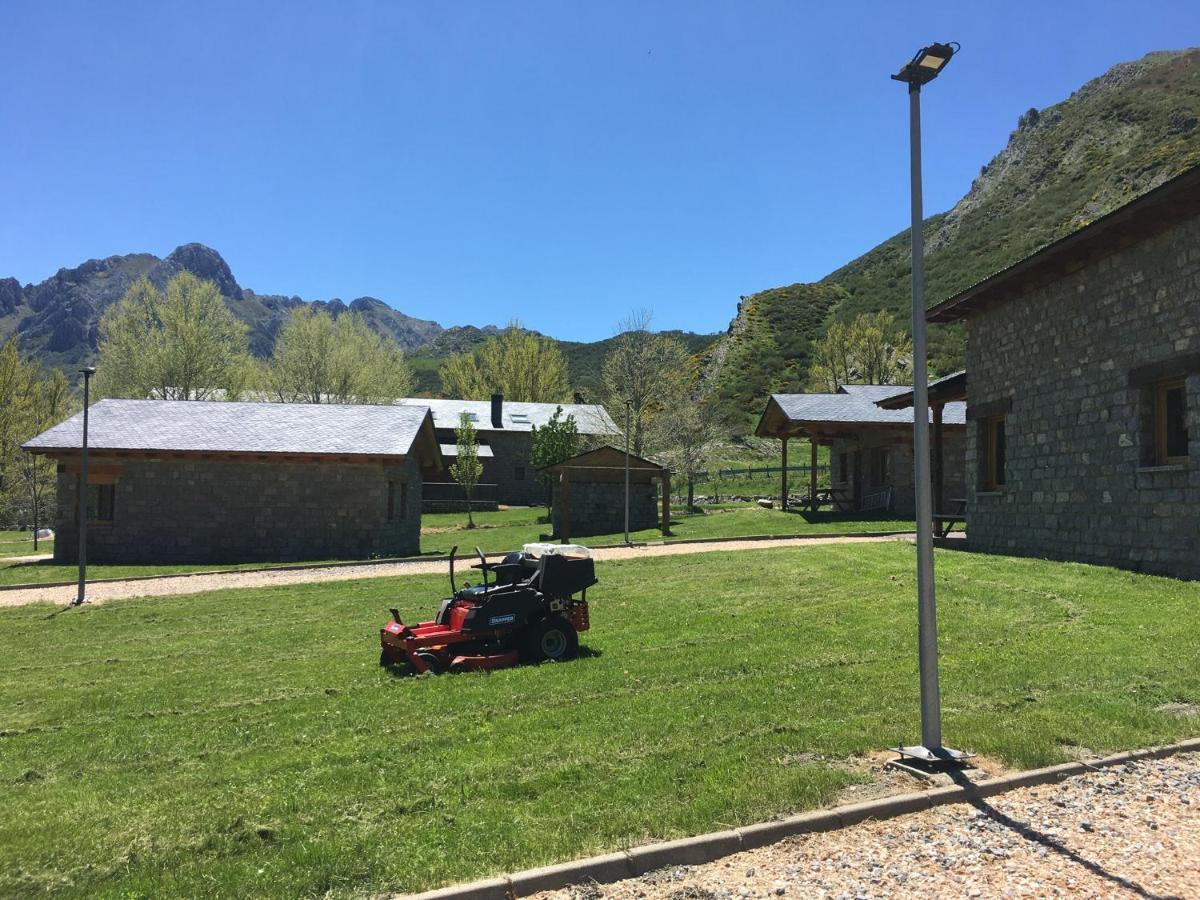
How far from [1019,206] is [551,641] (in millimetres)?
88494

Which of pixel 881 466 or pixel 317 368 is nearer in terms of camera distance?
pixel 881 466

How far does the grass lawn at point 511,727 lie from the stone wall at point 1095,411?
1.55 m

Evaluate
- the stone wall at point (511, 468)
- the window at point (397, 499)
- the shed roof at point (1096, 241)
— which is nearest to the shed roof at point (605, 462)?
the window at point (397, 499)

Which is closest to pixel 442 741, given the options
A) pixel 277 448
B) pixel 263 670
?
pixel 263 670

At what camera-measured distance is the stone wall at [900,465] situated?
26.9 meters

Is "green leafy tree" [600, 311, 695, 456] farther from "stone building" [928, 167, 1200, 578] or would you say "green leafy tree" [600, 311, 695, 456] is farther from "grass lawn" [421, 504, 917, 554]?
"stone building" [928, 167, 1200, 578]

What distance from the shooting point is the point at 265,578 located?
18.6m

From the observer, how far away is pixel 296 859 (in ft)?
13.1

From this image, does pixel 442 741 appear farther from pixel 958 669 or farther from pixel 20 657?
pixel 20 657

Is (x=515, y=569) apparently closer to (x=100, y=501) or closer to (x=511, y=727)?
(x=511, y=727)

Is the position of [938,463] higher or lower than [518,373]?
lower

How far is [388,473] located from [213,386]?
2660 centimetres

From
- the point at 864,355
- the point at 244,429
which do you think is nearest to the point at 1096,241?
the point at 244,429

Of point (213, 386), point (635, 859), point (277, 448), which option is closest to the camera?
point (635, 859)
